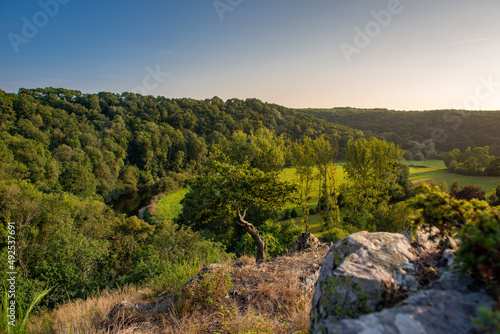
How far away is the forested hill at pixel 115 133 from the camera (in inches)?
1400

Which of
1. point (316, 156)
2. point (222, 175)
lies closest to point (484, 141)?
point (316, 156)

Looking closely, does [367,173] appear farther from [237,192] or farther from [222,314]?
[222,314]

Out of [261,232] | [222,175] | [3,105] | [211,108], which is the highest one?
[211,108]

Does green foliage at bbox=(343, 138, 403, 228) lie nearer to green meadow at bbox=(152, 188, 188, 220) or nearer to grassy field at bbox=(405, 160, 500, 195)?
grassy field at bbox=(405, 160, 500, 195)

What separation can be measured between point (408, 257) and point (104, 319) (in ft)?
15.0

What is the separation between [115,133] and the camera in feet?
199

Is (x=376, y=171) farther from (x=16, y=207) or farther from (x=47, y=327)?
(x=16, y=207)

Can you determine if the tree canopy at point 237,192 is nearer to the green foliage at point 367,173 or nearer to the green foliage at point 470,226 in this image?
the green foliage at point 470,226

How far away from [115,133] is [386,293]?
6952 centimetres

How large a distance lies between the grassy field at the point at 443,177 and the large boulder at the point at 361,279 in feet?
122

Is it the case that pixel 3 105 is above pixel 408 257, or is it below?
above

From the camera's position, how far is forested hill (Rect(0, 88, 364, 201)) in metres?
35.6

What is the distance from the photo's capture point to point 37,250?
1333cm

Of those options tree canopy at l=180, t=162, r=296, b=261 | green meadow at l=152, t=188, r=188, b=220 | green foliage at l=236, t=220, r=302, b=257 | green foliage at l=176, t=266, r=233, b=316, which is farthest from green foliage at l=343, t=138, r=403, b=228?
green meadow at l=152, t=188, r=188, b=220
